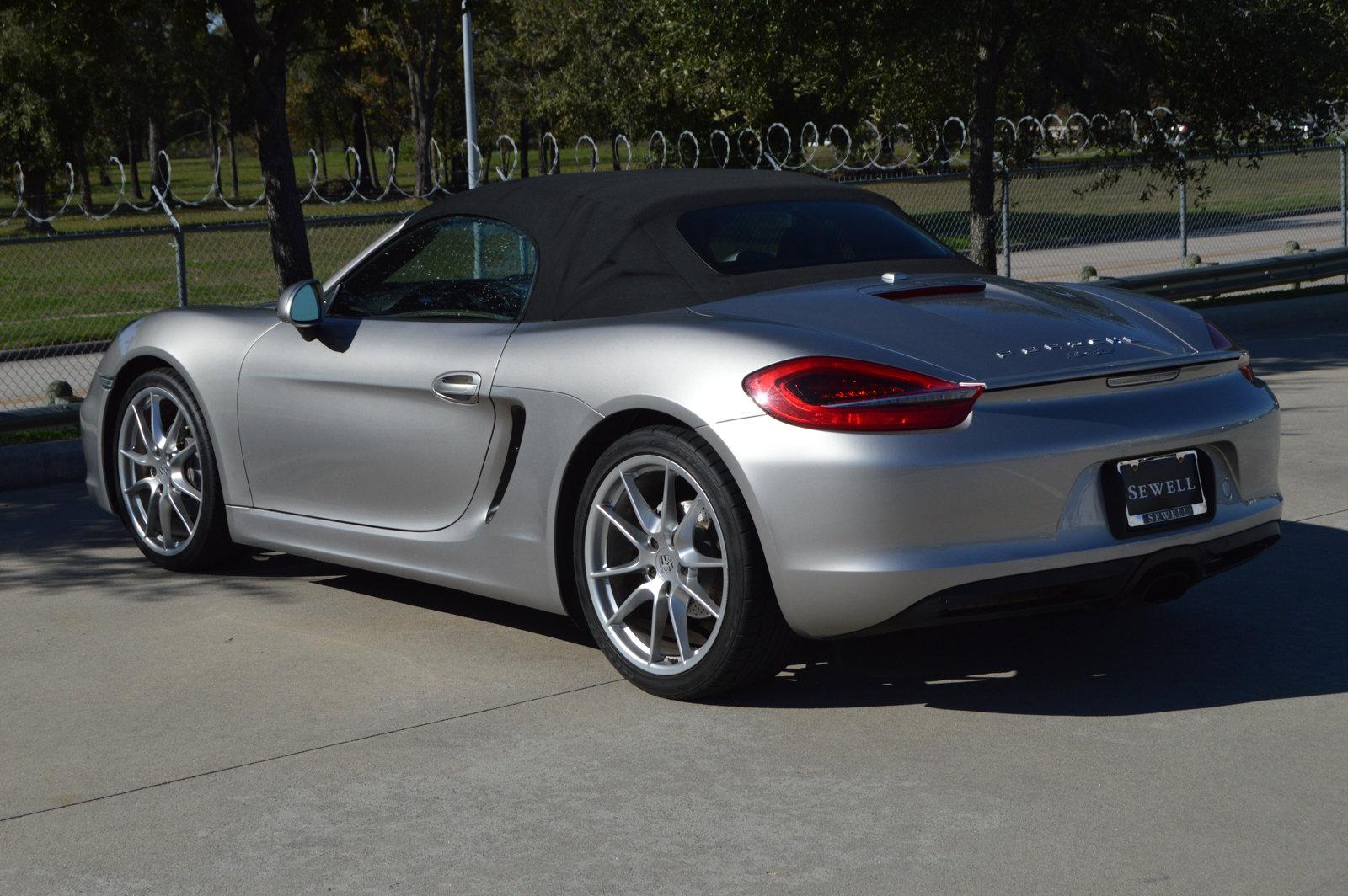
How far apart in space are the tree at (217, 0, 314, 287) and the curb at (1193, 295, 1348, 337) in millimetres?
7460

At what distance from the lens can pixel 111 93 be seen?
4947 cm

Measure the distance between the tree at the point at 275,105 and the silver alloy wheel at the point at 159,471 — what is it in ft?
16.5

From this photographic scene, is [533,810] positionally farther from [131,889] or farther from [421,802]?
[131,889]

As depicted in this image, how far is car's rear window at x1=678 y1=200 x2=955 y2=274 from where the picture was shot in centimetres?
516

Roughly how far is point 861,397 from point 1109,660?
138 centimetres

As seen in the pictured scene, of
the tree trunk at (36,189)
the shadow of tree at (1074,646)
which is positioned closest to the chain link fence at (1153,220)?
the shadow of tree at (1074,646)

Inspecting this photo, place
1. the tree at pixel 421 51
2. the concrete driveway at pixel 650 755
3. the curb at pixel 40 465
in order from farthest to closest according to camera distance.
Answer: the tree at pixel 421 51 → the curb at pixel 40 465 → the concrete driveway at pixel 650 755

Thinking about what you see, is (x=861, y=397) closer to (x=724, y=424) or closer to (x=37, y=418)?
(x=724, y=424)

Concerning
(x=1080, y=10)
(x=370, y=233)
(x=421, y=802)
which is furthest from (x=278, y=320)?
(x=370, y=233)

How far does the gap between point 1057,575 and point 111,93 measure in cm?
4983

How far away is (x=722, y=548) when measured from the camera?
4.46m

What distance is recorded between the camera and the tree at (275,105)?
11492 millimetres

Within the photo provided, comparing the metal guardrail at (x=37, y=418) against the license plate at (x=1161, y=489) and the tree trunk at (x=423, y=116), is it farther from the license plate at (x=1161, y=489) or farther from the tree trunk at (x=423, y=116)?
the tree trunk at (x=423, y=116)

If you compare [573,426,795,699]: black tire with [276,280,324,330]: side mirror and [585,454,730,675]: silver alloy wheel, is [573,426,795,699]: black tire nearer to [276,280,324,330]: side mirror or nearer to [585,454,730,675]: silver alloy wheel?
[585,454,730,675]: silver alloy wheel
